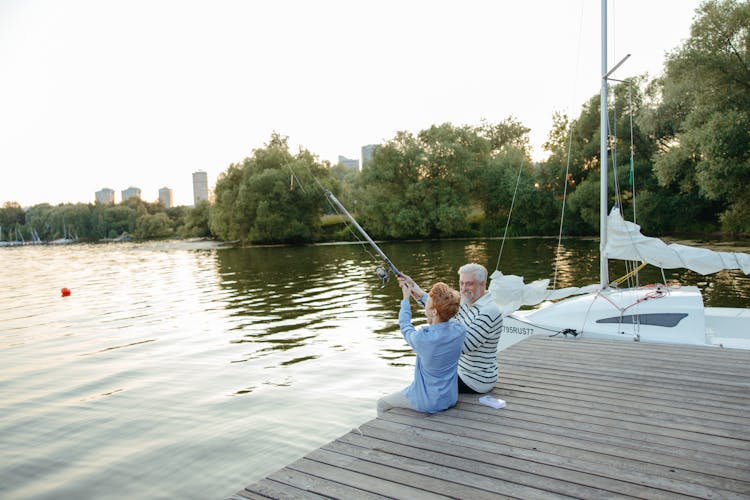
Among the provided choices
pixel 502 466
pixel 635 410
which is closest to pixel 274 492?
pixel 502 466

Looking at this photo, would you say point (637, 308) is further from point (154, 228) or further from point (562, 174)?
point (154, 228)

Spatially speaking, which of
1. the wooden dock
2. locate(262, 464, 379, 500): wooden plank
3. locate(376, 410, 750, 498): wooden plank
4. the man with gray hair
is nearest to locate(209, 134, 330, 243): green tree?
the man with gray hair

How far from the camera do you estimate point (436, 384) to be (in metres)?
5.31

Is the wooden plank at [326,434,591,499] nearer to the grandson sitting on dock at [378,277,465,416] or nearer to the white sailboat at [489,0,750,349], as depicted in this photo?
the grandson sitting on dock at [378,277,465,416]

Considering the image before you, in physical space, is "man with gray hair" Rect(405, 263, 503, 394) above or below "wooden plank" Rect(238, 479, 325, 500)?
above

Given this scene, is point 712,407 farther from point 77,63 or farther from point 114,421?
point 77,63

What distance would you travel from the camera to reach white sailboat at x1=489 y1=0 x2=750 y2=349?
29.7ft

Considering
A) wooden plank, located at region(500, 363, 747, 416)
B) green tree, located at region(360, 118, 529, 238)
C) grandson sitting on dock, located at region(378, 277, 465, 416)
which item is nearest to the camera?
grandson sitting on dock, located at region(378, 277, 465, 416)

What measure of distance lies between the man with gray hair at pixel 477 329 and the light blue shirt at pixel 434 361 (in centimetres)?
34

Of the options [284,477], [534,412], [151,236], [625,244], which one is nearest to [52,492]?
[284,477]

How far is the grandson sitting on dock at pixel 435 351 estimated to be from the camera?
15.9 feet

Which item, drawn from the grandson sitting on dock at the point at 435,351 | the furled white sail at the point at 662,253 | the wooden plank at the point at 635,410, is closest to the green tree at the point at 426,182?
the furled white sail at the point at 662,253

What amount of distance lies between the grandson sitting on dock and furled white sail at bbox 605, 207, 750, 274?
5948 mm

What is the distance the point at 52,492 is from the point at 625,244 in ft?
33.8
